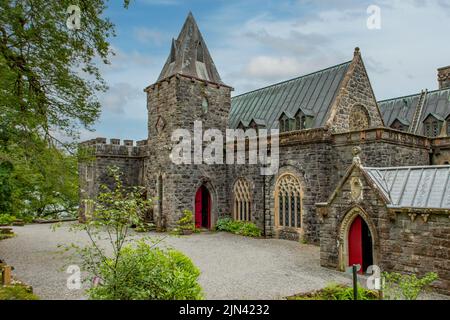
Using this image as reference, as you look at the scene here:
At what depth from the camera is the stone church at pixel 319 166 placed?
9617 mm

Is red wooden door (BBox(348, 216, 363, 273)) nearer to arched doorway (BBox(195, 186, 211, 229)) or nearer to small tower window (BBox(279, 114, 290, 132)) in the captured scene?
small tower window (BBox(279, 114, 290, 132))

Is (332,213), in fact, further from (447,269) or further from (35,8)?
(35,8)

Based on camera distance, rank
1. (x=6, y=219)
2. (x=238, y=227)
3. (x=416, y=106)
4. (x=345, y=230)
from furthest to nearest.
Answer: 1. (x=6, y=219)
2. (x=416, y=106)
3. (x=238, y=227)
4. (x=345, y=230)

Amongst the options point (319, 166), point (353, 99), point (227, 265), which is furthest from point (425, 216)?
point (353, 99)

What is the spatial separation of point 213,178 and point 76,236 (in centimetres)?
887

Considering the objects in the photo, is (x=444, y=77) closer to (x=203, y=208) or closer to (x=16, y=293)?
(x=203, y=208)

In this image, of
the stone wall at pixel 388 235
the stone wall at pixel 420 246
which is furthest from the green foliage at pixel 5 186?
the stone wall at pixel 420 246

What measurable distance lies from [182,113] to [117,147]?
7.28m

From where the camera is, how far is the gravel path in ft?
30.3

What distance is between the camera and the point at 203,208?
22.4 m

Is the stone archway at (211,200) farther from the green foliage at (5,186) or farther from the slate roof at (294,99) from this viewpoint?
the green foliage at (5,186)

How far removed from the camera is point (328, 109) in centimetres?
1791

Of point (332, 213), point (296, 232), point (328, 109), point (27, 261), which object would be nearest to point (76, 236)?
point (27, 261)

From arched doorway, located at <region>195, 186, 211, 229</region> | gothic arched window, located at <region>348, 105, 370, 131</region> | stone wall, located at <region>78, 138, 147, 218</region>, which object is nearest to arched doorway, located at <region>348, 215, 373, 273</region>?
gothic arched window, located at <region>348, 105, 370, 131</region>
